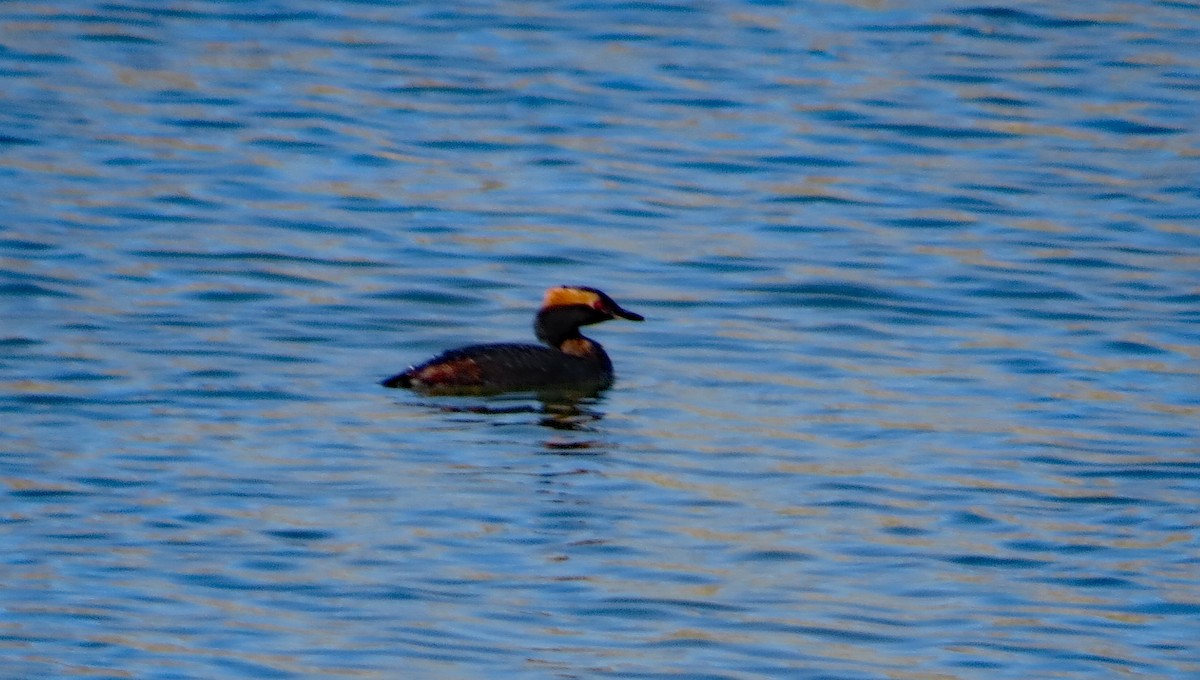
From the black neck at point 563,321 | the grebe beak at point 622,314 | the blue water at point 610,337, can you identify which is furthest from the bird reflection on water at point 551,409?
the grebe beak at point 622,314

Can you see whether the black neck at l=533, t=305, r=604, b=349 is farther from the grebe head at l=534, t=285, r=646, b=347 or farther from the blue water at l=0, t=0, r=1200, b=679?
the blue water at l=0, t=0, r=1200, b=679

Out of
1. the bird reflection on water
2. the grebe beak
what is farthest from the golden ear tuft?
the bird reflection on water

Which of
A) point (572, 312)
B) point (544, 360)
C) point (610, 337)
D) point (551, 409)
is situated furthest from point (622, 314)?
point (551, 409)

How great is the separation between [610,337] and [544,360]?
1.72 m

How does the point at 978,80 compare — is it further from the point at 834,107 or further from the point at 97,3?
the point at 97,3

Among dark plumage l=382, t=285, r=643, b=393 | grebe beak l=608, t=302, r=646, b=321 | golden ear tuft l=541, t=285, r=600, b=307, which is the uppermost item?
golden ear tuft l=541, t=285, r=600, b=307

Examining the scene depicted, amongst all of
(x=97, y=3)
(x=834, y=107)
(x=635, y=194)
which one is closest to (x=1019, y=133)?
(x=834, y=107)

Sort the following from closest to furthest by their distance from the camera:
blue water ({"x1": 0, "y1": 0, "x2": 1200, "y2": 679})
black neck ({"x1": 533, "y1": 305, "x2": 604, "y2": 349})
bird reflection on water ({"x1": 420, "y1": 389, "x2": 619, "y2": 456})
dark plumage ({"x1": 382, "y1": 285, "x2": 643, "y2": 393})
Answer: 1. blue water ({"x1": 0, "y1": 0, "x2": 1200, "y2": 679})
2. bird reflection on water ({"x1": 420, "y1": 389, "x2": 619, "y2": 456})
3. dark plumage ({"x1": 382, "y1": 285, "x2": 643, "y2": 393})
4. black neck ({"x1": 533, "y1": 305, "x2": 604, "y2": 349})

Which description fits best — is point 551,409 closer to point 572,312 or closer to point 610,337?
point 572,312

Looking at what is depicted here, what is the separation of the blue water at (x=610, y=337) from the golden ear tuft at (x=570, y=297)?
18.4 inches

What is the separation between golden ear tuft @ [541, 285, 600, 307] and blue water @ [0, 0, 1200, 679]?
469 mm

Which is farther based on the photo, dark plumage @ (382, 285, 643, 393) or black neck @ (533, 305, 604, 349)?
black neck @ (533, 305, 604, 349)

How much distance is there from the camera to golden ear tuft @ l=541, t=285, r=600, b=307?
13359 mm

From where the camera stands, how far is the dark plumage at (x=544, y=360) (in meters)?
12.4
